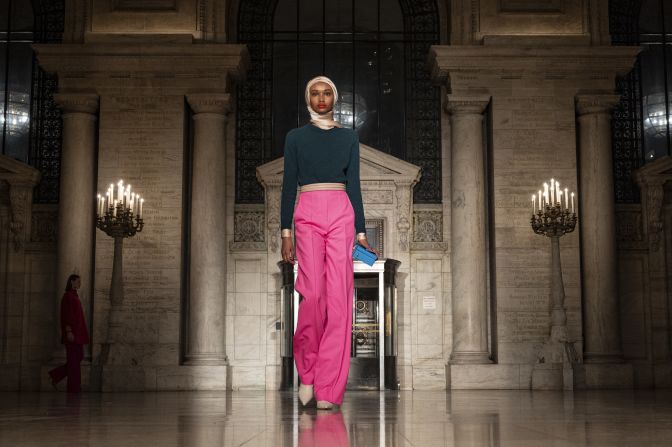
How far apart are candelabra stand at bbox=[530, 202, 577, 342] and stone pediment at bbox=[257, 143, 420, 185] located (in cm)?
350

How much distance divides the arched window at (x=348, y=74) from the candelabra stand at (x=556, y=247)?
3681 mm

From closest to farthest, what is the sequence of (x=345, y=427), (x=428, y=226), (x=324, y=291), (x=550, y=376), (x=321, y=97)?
1. (x=345, y=427)
2. (x=324, y=291)
3. (x=321, y=97)
4. (x=550, y=376)
5. (x=428, y=226)

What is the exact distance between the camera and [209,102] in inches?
733

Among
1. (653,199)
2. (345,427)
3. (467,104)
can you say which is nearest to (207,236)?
(467,104)

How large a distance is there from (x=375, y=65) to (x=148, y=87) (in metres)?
4.76

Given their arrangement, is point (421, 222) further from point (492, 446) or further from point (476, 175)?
point (492, 446)

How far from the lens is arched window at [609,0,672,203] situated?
65.5 ft

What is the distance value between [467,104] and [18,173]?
8.75 m

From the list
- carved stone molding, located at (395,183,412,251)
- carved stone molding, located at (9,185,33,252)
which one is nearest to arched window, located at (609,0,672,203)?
carved stone molding, located at (395,183,412,251)

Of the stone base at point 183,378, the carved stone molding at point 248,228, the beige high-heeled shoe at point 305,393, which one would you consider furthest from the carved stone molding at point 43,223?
the beige high-heeled shoe at point 305,393

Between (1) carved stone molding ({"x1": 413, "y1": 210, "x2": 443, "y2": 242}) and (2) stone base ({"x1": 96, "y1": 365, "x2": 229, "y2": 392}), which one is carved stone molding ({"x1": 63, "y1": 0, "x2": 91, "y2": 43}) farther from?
(1) carved stone molding ({"x1": 413, "y1": 210, "x2": 443, "y2": 242})

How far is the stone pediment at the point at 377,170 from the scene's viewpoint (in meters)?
19.5

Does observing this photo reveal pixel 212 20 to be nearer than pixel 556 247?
No

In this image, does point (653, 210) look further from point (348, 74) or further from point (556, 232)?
point (348, 74)
